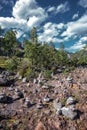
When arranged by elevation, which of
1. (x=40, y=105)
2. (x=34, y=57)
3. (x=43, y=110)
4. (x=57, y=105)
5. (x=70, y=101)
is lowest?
(x=43, y=110)

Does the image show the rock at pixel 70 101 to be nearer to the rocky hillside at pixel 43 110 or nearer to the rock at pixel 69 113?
the rocky hillside at pixel 43 110

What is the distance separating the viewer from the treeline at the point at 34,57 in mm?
60062

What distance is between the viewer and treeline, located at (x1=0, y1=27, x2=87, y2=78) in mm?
60062

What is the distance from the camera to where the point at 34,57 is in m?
76.2

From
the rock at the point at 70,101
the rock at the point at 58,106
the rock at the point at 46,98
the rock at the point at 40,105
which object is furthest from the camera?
the rock at the point at 46,98

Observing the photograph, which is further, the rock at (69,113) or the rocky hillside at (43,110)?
the rock at (69,113)

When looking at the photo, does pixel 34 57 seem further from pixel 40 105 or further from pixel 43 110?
pixel 43 110

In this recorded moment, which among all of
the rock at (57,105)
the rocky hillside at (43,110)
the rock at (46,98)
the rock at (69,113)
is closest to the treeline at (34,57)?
the rocky hillside at (43,110)

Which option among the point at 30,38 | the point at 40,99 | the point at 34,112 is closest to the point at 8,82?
the point at 40,99

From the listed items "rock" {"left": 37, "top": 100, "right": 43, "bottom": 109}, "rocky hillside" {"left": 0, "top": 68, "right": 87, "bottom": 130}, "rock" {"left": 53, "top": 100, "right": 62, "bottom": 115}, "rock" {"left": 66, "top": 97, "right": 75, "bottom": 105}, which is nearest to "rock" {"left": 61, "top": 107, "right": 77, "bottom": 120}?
"rocky hillside" {"left": 0, "top": 68, "right": 87, "bottom": 130}

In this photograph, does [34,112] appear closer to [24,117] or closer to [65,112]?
[24,117]

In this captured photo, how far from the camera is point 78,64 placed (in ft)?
419

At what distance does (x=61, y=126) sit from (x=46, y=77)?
26.0 meters

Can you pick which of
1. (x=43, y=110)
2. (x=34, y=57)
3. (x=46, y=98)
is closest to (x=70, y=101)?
(x=43, y=110)
